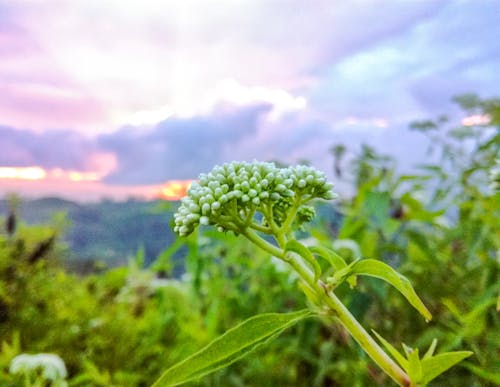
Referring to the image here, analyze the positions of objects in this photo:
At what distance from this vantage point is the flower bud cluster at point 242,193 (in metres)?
0.52

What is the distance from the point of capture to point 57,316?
1181 mm

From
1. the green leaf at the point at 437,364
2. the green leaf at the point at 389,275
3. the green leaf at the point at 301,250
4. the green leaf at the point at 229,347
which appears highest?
the green leaf at the point at 301,250

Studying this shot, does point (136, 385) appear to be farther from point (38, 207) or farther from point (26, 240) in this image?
point (38, 207)

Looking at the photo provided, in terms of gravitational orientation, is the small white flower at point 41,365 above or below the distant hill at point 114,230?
above

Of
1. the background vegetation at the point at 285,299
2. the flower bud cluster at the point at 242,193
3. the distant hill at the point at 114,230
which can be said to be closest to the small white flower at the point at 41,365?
the background vegetation at the point at 285,299

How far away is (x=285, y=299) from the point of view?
1.37 metres

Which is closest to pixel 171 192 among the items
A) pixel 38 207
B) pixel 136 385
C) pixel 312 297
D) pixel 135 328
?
pixel 135 328

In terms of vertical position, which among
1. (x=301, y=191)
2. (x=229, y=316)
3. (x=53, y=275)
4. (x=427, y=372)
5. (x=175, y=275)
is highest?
(x=301, y=191)

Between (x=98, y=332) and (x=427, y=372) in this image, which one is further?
(x=98, y=332)

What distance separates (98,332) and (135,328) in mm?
86

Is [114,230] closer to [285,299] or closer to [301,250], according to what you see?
[285,299]

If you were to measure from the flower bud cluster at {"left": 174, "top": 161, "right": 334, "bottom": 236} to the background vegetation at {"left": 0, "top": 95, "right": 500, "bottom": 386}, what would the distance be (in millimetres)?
427

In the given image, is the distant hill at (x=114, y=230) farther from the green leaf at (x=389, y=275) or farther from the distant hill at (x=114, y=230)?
the green leaf at (x=389, y=275)

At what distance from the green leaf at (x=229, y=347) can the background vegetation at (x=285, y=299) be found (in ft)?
1.57
